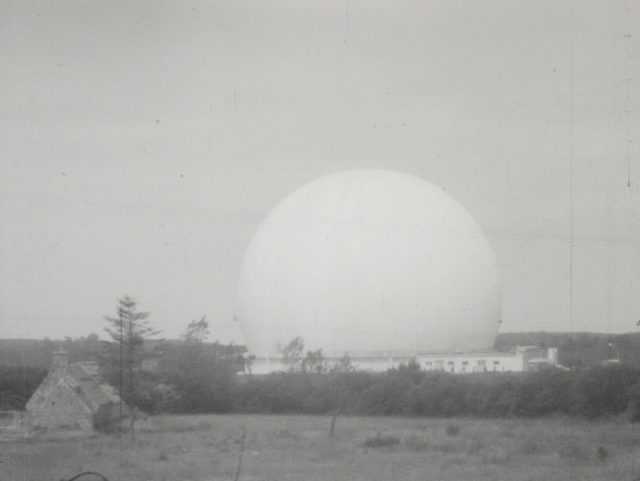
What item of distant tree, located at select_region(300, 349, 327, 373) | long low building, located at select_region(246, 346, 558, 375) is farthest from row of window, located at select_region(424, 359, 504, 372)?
distant tree, located at select_region(300, 349, 327, 373)

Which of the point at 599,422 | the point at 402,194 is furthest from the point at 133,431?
the point at 402,194

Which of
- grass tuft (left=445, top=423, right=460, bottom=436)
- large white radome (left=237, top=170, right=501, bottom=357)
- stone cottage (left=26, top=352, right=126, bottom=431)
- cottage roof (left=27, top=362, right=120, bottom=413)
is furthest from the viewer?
large white radome (left=237, top=170, right=501, bottom=357)

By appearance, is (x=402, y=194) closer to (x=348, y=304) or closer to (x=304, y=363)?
(x=348, y=304)

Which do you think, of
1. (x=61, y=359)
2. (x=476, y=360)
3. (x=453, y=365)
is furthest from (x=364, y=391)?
(x=476, y=360)

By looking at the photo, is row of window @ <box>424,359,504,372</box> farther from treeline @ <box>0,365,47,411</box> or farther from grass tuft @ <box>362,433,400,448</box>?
grass tuft @ <box>362,433,400,448</box>

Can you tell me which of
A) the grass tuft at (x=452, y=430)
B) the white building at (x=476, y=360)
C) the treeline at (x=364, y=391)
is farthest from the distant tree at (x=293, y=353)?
the grass tuft at (x=452, y=430)
